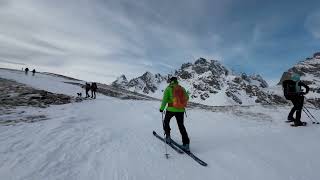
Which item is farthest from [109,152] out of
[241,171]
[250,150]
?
[250,150]

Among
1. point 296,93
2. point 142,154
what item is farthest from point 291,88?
point 142,154

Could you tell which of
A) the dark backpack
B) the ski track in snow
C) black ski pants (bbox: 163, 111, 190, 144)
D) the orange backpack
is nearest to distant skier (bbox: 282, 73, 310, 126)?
the dark backpack

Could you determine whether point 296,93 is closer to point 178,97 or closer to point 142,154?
point 178,97

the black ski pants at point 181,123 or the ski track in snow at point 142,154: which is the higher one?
the black ski pants at point 181,123

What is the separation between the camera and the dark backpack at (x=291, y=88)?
12.9 meters

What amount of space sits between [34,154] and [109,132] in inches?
167

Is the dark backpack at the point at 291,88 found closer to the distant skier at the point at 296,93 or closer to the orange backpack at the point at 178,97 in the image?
the distant skier at the point at 296,93

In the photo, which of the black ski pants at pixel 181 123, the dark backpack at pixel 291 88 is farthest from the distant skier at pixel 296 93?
the black ski pants at pixel 181 123

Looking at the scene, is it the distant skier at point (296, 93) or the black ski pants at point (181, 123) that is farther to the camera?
the distant skier at point (296, 93)

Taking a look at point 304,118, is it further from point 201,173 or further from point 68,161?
point 68,161

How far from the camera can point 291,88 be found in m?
13.0

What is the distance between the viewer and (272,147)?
955 cm

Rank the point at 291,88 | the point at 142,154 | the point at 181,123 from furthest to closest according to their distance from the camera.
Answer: the point at 291,88 → the point at 181,123 → the point at 142,154

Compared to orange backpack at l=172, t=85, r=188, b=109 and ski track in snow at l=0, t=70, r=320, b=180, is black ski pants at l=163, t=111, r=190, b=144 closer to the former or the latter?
orange backpack at l=172, t=85, r=188, b=109
